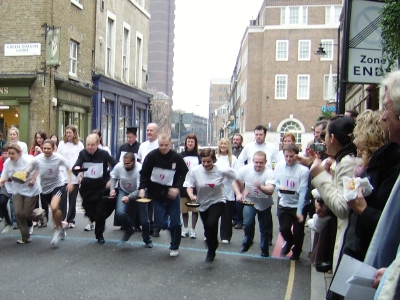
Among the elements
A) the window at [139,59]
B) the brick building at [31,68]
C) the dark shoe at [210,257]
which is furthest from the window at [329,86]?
the dark shoe at [210,257]

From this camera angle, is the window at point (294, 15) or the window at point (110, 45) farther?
the window at point (294, 15)

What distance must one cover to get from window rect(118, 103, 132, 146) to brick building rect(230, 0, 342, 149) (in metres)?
21.7

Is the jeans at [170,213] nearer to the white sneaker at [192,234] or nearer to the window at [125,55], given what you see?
the white sneaker at [192,234]

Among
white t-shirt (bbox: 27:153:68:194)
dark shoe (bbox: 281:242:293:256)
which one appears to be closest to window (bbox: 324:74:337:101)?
dark shoe (bbox: 281:242:293:256)

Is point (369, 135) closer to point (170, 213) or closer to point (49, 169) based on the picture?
point (170, 213)

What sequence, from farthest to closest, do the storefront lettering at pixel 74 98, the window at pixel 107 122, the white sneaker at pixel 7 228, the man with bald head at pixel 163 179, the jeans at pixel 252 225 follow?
the window at pixel 107 122 < the storefront lettering at pixel 74 98 < the white sneaker at pixel 7 228 < the man with bald head at pixel 163 179 < the jeans at pixel 252 225

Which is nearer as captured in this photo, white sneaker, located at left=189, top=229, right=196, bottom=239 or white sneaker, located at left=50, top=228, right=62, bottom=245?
white sneaker, located at left=50, top=228, right=62, bottom=245

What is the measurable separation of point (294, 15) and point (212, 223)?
48416mm

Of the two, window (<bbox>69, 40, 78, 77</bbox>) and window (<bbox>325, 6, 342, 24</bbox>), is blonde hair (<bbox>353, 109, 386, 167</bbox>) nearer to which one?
window (<bbox>69, 40, 78, 77</bbox>)

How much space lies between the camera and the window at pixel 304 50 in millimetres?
51375

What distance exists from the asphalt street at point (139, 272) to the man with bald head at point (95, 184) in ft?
1.55

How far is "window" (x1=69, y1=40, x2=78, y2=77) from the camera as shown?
77.8ft

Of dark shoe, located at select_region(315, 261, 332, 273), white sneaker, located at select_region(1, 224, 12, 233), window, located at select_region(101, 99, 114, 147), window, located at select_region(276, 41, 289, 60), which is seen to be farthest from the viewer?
window, located at select_region(276, 41, 289, 60)

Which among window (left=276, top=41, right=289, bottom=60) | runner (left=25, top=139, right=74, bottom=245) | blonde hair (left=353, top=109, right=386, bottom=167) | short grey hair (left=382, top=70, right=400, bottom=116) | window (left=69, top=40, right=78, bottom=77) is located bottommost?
runner (left=25, top=139, right=74, bottom=245)
